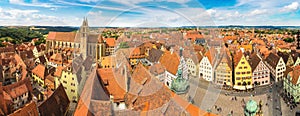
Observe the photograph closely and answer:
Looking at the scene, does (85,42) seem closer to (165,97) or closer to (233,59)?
(165,97)

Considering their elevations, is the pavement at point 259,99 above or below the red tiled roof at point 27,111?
below

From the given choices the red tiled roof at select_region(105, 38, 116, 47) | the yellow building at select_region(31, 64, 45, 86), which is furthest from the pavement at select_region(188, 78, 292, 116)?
the yellow building at select_region(31, 64, 45, 86)

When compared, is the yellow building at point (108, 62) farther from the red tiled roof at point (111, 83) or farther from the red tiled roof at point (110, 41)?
the red tiled roof at point (110, 41)

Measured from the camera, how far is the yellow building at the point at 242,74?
16250 millimetres

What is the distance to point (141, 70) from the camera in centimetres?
613

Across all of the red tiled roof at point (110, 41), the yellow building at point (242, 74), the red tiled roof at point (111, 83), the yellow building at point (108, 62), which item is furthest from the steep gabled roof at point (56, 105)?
the yellow building at point (242, 74)

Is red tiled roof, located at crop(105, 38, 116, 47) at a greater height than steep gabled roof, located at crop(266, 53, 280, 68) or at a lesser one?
greater

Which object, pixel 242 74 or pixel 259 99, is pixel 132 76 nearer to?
pixel 259 99

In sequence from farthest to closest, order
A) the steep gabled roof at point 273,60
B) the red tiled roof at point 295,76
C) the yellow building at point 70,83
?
the steep gabled roof at point 273,60
the red tiled roof at point 295,76
the yellow building at point 70,83

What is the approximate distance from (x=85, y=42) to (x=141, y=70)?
1.60 metres

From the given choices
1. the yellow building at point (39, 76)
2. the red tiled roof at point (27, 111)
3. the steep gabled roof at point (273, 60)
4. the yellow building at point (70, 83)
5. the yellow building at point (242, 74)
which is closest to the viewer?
the red tiled roof at point (27, 111)

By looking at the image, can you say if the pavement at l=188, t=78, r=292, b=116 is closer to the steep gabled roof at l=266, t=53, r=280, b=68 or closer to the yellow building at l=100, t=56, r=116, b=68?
the steep gabled roof at l=266, t=53, r=280, b=68

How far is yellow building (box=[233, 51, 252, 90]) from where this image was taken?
16.2m

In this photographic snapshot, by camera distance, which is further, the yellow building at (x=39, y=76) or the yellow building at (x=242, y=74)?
the yellow building at (x=242, y=74)
